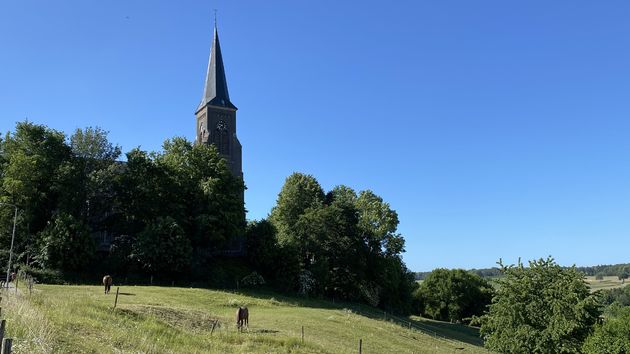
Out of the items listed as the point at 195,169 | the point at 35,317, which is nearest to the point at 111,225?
the point at 195,169

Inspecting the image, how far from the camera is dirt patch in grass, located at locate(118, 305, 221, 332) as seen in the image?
24.7m

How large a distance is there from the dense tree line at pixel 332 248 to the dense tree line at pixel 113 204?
250 inches

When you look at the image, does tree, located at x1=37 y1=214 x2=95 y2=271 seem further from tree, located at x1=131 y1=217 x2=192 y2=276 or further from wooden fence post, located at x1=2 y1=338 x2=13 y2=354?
wooden fence post, located at x1=2 y1=338 x2=13 y2=354

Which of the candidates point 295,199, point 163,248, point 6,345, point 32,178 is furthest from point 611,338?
point 295,199

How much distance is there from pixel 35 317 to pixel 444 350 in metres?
27.0

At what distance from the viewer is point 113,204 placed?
57.9 meters

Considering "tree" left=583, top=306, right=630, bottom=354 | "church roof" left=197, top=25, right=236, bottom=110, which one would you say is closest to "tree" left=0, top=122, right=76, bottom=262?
"church roof" left=197, top=25, right=236, bottom=110

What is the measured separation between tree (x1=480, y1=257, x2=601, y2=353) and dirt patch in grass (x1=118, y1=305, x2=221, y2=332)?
762 inches

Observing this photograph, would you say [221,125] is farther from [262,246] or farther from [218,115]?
[262,246]

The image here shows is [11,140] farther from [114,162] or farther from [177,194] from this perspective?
[177,194]

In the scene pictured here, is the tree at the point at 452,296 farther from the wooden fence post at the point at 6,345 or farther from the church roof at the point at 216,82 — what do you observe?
the wooden fence post at the point at 6,345

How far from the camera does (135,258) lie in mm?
53531

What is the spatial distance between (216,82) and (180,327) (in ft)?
244

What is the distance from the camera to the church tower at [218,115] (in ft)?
295
